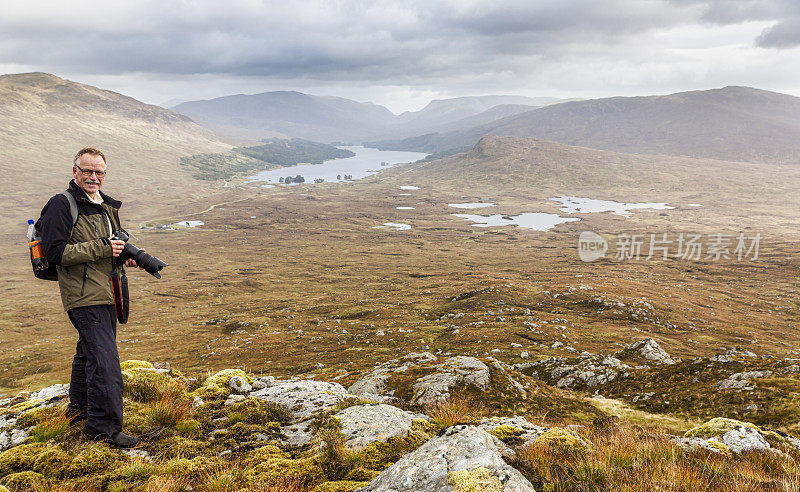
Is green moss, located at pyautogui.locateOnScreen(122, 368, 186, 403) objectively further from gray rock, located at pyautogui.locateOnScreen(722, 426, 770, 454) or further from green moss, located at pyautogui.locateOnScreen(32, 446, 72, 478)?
gray rock, located at pyautogui.locateOnScreen(722, 426, 770, 454)

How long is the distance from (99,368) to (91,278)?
159cm

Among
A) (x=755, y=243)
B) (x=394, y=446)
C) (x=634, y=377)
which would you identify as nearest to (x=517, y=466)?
(x=394, y=446)

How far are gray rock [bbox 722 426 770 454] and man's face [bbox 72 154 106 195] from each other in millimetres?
12906

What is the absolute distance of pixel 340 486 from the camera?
18.2ft

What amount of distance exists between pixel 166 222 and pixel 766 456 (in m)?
227

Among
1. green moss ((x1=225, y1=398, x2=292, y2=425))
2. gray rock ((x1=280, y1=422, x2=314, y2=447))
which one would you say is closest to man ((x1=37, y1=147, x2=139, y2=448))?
green moss ((x1=225, y1=398, x2=292, y2=425))

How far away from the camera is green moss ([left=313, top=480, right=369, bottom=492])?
547 cm

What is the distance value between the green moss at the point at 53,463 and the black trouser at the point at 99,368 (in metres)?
0.62

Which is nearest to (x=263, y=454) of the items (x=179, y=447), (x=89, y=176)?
(x=179, y=447)

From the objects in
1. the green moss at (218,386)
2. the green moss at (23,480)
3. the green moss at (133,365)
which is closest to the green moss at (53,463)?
the green moss at (23,480)

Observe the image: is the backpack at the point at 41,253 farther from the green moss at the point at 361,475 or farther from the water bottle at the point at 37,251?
the green moss at the point at 361,475

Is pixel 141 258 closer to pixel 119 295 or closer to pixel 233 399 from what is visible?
pixel 119 295

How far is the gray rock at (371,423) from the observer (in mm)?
7105

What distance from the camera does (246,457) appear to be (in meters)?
6.43
